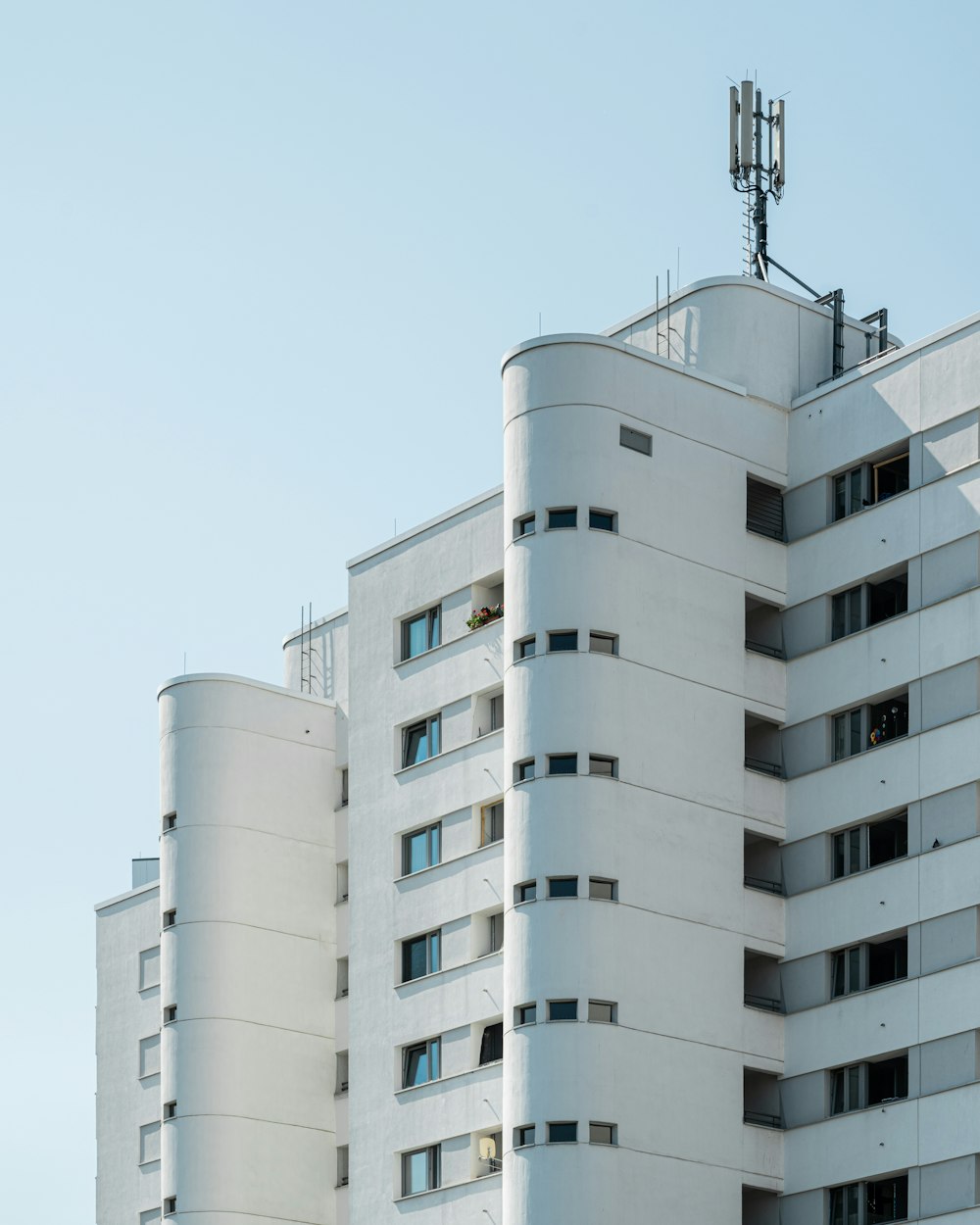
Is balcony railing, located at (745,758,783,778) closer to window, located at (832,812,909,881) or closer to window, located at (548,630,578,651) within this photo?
window, located at (832,812,909,881)

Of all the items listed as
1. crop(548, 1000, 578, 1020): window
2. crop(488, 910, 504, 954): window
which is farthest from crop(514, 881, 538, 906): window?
crop(488, 910, 504, 954): window

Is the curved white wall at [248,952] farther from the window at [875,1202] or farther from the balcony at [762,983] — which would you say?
the window at [875,1202]

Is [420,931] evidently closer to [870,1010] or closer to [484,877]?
A: [484,877]

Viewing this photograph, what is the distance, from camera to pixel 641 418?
69812 mm

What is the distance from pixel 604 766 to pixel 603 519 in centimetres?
648

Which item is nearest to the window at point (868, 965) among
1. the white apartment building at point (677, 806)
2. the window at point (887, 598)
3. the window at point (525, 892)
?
the white apartment building at point (677, 806)

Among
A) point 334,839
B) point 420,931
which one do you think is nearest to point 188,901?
point 334,839

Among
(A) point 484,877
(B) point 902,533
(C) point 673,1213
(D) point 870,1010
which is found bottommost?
(C) point 673,1213

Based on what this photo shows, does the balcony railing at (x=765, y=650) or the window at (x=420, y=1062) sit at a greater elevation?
the balcony railing at (x=765, y=650)

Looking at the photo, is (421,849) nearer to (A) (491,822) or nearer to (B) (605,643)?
(A) (491,822)

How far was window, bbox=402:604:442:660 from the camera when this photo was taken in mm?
76625

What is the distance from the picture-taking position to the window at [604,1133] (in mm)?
63656

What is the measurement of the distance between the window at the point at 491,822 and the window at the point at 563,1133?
10938 mm

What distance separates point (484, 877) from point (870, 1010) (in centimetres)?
1182
